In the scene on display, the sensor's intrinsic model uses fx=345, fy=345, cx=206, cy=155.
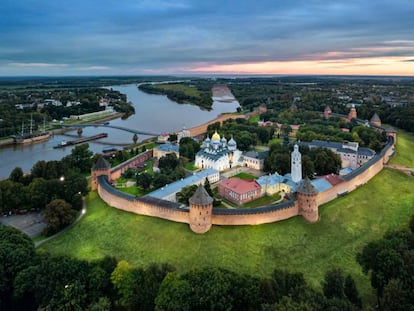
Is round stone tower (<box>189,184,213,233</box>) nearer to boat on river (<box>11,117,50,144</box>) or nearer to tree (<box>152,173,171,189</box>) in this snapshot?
Answer: tree (<box>152,173,171,189</box>)

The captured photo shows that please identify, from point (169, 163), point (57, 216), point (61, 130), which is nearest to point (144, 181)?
point (169, 163)

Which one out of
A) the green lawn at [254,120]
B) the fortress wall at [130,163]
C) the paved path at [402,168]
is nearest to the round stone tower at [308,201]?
the paved path at [402,168]

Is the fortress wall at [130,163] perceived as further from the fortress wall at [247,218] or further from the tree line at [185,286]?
the tree line at [185,286]

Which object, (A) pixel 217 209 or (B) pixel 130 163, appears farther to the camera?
(B) pixel 130 163

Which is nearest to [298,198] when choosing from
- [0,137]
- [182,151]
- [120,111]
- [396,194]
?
[396,194]

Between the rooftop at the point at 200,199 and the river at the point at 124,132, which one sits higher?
the rooftop at the point at 200,199

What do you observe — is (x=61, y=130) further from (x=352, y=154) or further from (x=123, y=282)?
(x=123, y=282)
